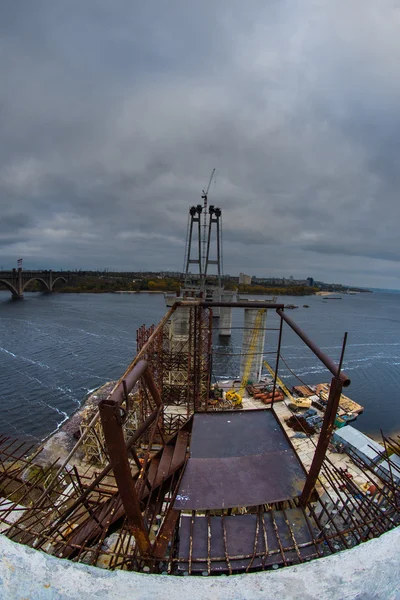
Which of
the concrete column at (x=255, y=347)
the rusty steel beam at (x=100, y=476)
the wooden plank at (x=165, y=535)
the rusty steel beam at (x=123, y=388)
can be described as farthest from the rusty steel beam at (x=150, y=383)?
the concrete column at (x=255, y=347)

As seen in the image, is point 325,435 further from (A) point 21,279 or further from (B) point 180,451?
(A) point 21,279

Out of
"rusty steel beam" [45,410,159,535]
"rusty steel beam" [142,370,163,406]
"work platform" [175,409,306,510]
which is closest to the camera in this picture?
"rusty steel beam" [45,410,159,535]

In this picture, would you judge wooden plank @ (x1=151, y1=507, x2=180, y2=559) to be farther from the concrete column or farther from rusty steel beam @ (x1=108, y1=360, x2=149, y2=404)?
the concrete column

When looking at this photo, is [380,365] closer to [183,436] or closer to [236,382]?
[236,382]

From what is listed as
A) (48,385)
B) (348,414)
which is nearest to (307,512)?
(348,414)

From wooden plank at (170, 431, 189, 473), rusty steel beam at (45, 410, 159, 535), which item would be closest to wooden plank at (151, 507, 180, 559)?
wooden plank at (170, 431, 189, 473)

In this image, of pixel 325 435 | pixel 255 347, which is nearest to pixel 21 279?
pixel 255 347
